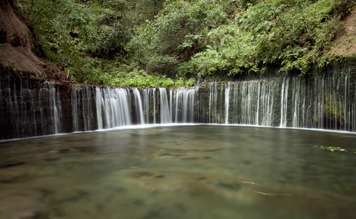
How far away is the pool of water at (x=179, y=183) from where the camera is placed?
101 inches

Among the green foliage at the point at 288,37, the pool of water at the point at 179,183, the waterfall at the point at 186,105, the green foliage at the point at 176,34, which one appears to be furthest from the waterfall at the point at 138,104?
the pool of water at the point at 179,183

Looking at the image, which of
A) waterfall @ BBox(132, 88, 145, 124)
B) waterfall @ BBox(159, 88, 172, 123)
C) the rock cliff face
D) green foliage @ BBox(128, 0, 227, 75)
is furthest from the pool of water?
green foliage @ BBox(128, 0, 227, 75)

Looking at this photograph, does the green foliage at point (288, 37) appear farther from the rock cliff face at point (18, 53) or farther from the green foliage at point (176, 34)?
the rock cliff face at point (18, 53)

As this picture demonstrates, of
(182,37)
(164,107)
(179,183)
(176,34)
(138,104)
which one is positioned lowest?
(179,183)

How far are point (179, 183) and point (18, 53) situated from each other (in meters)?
8.23

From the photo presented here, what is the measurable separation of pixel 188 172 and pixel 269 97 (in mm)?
8601

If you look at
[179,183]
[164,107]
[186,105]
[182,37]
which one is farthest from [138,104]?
[179,183]

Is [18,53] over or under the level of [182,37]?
under

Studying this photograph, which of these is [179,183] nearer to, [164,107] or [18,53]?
[18,53]

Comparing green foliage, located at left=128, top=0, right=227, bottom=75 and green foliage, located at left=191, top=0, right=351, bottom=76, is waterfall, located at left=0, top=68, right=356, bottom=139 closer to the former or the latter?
green foliage, located at left=191, top=0, right=351, bottom=76

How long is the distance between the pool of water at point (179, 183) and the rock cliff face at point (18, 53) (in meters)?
3.34

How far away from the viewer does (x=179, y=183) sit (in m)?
3.42

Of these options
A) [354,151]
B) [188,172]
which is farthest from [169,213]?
[354,151]

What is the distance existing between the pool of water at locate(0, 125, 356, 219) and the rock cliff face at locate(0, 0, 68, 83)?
334 cm
